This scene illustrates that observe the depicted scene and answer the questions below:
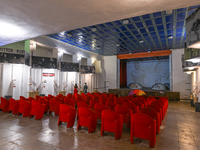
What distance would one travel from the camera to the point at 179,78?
15.6 meters

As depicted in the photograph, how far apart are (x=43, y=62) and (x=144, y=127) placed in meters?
10.8

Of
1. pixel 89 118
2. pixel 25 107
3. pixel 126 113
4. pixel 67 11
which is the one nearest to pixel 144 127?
pixel 126 113

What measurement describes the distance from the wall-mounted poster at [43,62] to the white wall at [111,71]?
33.6ft

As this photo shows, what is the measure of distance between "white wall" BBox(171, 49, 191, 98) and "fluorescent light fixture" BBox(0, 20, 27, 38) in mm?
16714

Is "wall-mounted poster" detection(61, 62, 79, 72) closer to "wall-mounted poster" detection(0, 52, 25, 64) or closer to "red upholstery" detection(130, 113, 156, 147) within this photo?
"wall-mounted poster" detection(0, 52, 25, 64)

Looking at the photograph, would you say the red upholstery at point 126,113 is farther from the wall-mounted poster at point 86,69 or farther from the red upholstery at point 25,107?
the wall-mounted poster at point 86,69

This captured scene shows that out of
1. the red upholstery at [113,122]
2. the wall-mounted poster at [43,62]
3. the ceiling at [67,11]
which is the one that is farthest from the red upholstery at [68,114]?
the wall-mounted poster at [43,62]

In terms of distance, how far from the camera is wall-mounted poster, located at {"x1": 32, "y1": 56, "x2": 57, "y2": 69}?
11158mm

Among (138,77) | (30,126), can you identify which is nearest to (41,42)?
(30,126)

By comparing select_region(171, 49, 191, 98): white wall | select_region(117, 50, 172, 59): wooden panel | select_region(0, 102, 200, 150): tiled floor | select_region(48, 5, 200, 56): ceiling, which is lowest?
select_region(0, 102, 200, 150): tiled floor

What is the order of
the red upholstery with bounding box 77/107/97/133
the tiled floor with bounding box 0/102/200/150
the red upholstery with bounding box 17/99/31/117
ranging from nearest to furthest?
the tiled floor with bounding box 0/102/200/150 < the red upholstery with bounding box 77/107/97/133 < the red upholstery with bounding box 17/99/31/117

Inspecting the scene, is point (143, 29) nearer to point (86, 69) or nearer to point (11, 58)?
point (86, 69)

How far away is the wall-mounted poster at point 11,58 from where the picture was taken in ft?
28.3

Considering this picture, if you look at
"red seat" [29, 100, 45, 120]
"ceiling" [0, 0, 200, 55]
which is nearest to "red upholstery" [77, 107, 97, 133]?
"red seat" [29, 100, 45, 120]
